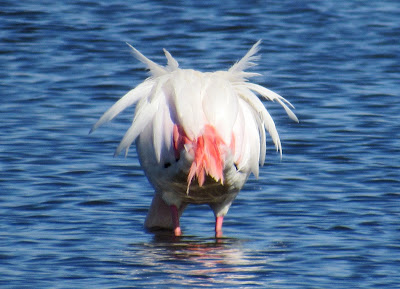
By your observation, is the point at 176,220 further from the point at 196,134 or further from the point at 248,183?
the point at 248,183

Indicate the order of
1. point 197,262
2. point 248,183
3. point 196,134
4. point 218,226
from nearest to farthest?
1. point 196,134
2. point 197,262
3. point 218,226
4. point 248,183

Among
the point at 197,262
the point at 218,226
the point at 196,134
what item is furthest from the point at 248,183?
the point at 196,134

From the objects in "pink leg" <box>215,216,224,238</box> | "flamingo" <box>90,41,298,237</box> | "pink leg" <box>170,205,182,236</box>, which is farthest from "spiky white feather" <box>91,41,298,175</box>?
"pink leg" <box>170,205,182,236</box>

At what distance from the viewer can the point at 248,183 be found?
7.89 metres

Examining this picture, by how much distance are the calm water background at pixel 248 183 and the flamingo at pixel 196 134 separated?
0.37 meters

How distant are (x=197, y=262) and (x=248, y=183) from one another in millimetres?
1942

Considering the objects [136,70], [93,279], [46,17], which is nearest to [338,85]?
[136,70]

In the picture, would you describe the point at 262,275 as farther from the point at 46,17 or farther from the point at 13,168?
the point at 46,17

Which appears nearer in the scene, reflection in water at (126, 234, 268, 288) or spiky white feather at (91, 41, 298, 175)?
reflection in water at (126, 234, 268, 288)

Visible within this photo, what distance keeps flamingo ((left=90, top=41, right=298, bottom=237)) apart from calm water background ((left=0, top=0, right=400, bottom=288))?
1.22 ft

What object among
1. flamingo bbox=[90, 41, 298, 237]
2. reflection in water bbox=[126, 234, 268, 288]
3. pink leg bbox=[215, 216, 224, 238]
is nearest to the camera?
reflection in water bbox=[126, 234, 268, 288]

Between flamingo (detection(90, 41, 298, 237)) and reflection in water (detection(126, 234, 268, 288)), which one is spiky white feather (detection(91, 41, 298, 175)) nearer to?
flamingo (detection(90, 41, 298, 237))

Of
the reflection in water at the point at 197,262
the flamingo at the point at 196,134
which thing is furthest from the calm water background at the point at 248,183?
the flamingo at the point at 196,134

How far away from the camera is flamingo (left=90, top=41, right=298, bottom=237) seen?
19.4 ft
